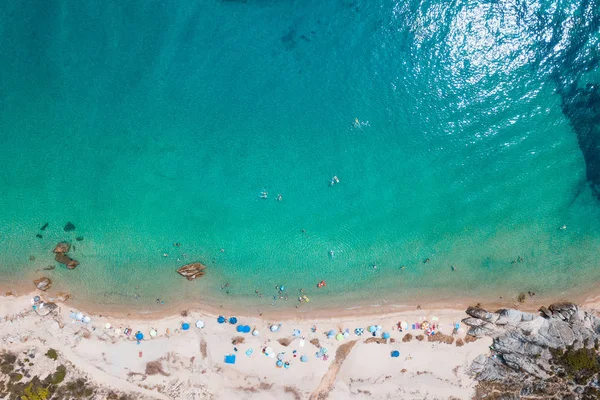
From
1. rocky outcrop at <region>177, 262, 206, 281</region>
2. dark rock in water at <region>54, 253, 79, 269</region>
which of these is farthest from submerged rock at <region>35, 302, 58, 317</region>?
rocky outcrop at <region>177, 262, 206, 281</region>

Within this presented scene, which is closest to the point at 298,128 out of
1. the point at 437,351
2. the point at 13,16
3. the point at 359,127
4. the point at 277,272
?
the point at 359,127

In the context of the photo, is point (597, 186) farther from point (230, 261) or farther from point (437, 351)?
point (230, 261)

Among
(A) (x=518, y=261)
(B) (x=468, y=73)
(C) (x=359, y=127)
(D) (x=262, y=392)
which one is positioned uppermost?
(B) (x=468, y=73)

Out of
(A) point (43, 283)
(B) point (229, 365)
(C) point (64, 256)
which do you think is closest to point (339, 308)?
(B) point (229, 365)

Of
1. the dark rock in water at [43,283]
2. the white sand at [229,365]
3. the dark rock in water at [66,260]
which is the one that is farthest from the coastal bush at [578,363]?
the dark rock in water at [43,283]

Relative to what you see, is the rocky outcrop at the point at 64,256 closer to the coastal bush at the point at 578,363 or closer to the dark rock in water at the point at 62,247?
the dark rock in water at the point at 62,247

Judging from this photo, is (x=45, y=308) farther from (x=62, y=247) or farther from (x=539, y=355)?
(x=539, y=355)
